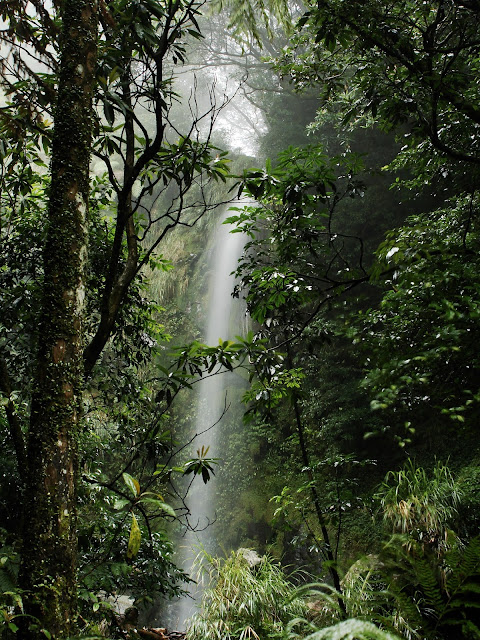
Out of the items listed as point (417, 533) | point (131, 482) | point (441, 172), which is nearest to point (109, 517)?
point (131, 482)

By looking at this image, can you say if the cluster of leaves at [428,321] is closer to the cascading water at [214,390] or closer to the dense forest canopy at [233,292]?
the dense forest canopy at [233,292]

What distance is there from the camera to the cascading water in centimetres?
718

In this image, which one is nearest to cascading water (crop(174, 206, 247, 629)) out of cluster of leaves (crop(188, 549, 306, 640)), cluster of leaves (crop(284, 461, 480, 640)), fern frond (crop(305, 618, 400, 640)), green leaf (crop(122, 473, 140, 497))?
cluster of leaves (crop(188, 549, 306, 640))

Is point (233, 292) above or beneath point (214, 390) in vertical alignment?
beneath

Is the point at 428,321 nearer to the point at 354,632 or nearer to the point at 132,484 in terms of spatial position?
the point at 354,632

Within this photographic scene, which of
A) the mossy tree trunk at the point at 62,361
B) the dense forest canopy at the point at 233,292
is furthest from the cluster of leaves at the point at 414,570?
the mossy tree trunk at the point at 62,361

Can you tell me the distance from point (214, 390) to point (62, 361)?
8.00 m

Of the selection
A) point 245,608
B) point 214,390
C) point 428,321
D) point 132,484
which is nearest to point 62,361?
point 132,484

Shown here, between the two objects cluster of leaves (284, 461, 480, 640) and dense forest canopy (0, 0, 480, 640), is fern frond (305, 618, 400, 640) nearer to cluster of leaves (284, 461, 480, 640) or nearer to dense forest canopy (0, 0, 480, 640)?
dense forest canopy (0, 0, 480, 640)

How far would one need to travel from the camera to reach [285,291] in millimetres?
2215

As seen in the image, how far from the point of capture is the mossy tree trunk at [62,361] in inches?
45.7

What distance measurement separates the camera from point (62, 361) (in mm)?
1336

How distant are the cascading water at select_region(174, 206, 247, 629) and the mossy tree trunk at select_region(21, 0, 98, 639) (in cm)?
519

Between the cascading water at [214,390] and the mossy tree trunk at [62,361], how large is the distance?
17.0 ft
